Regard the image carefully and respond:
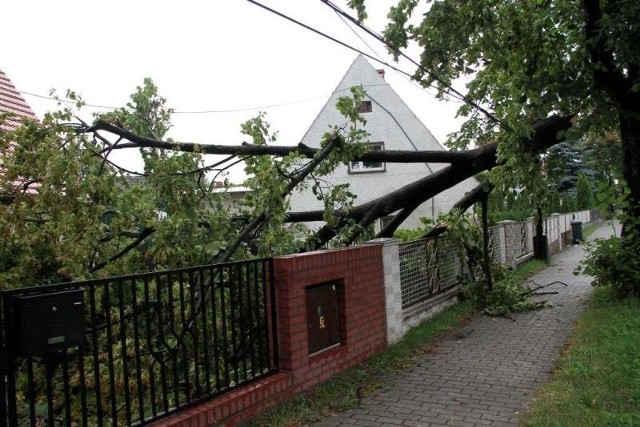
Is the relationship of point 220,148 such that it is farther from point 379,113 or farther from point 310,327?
point 379,113

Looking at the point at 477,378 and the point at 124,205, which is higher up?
the point at 124,205

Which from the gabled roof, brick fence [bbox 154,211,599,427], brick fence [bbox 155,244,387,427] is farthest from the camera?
the gabled roof

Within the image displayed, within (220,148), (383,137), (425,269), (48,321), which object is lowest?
(425,269)

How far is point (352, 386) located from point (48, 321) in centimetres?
318

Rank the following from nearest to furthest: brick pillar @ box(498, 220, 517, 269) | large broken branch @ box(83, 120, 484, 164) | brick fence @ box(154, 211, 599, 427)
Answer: brick fence @ box(154, 211, 599, 427), large broken branch @ box(83, 120, 484, 164), brick pillar @ box(498, 220, 517, 269)

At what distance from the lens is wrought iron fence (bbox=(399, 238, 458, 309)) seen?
27.3 feet

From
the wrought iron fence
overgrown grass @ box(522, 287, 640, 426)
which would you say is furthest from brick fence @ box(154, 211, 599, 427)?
overgrown grass @ box(522, 287, 640, 426)

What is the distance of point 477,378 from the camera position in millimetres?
5879

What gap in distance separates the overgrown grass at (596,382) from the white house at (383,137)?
1401 cm

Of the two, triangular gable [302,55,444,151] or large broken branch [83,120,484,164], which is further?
triangular gable [302,55,444,151]

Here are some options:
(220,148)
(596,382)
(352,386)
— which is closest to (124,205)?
(220,148)

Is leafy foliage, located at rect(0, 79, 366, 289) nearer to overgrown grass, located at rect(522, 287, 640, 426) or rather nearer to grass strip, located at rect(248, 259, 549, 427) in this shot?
grass strip, located at rect(248, 259, 549, 427)

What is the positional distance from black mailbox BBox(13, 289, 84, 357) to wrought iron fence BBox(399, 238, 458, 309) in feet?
17.6

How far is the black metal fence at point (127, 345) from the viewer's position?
3.21 meters
